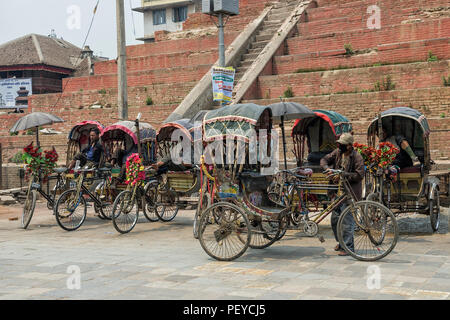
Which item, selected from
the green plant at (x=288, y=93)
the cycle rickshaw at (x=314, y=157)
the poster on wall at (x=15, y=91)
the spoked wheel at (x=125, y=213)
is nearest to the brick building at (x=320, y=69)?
the green plant at (x=288, y=93)

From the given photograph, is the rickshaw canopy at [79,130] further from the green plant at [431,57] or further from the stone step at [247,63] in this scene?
the green plant at [431,57]

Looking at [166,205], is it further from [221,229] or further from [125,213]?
[221,229]

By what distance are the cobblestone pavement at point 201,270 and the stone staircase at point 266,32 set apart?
1294 centimetres

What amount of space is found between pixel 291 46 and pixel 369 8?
12.2ft

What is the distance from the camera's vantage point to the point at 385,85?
18.1 metres

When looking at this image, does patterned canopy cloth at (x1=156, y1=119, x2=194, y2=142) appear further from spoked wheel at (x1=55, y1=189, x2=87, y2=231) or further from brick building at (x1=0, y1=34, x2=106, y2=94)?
brick building at (x1=0, y1=34, x2=106, y2=94)

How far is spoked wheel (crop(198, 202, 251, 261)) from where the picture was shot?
7.66 m

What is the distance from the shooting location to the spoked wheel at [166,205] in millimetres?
11289

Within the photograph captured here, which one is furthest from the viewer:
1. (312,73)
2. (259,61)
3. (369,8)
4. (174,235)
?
(369,8)

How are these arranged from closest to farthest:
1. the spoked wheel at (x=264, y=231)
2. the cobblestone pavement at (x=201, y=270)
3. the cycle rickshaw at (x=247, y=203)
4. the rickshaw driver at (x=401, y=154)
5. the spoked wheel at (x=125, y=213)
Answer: the cobblestone pavement at (x=201, y=270) → the cycle rickshaw at (x=247, y=203) → the spoked wheel at (x=264, y=231) → the rickshaw driver at (x=401, y=154) → the spoked wheel at (x=125, y=213)

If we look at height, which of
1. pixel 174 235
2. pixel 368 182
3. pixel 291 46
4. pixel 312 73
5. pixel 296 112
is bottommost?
pixel 174 235
